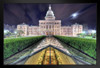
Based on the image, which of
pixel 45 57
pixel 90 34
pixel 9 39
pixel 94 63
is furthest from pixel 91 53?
pixel 9 39

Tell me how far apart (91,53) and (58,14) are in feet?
4.68

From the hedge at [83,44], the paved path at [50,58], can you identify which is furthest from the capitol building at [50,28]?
the paved path at [50,58]

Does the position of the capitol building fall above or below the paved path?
above

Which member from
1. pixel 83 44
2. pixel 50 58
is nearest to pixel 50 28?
pixel 50 58

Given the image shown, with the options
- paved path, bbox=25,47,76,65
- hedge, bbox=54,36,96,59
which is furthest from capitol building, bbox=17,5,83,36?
paved path, bbox=25,47,76,65

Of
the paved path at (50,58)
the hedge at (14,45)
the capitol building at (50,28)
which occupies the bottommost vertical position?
the paved path at (50,58)

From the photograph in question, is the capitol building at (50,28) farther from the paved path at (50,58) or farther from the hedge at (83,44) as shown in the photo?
the paved path at (50,58)

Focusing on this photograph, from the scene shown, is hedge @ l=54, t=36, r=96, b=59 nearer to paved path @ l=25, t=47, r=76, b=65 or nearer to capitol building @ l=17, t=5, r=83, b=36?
capitol building @ l=17, t=5, r=83, b=36

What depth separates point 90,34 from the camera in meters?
2.73

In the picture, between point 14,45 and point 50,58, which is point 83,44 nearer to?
point 50,58

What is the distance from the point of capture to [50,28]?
291 centimetres

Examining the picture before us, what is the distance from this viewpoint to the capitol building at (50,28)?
274cm

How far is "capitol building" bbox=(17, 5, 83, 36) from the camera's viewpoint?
2.74m

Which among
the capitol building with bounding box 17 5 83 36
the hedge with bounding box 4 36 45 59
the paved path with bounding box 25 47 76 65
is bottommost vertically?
the paved path with bounding box 25 47 76 65
